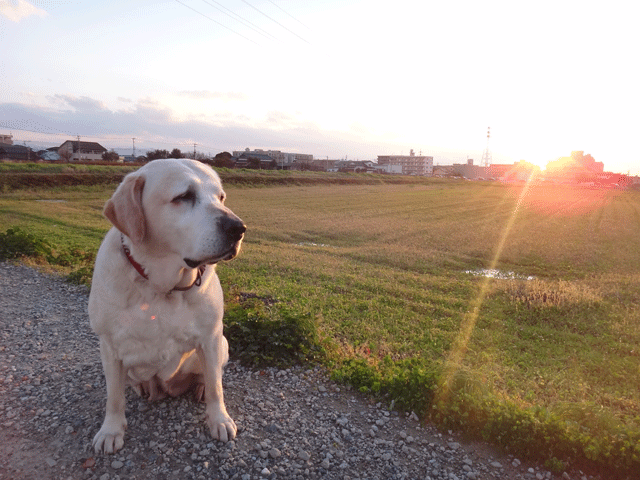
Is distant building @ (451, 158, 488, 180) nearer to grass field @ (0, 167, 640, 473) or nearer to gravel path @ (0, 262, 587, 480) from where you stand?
grass field @ (0, 167, 640, 473)

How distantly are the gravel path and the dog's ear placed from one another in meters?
1.65

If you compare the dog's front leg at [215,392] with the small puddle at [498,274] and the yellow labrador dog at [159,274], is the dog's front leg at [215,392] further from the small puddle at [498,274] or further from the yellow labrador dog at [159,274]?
the small puddle at [498,274]

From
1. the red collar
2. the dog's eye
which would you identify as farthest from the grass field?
the dog's eye

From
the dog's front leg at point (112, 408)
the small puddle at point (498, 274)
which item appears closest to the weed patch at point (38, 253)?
the dog's front leg at point (112, 408)

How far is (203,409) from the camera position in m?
3.63

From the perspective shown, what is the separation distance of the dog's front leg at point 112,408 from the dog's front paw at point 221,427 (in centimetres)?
66

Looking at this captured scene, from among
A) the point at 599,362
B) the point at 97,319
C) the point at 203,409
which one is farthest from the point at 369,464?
the point at 599,362

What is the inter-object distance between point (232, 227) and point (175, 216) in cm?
40

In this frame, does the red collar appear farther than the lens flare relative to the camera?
No

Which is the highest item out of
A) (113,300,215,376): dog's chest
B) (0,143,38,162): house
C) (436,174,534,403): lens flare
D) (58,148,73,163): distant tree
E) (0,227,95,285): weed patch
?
(58,148,73,163): distant tree

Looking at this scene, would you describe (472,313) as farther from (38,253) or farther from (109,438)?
(38,253)

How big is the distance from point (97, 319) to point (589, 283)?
1122cm

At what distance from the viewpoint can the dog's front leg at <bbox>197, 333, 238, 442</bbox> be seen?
3176mm

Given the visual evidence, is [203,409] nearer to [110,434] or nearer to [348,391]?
[110,434]
